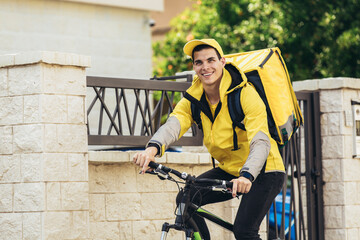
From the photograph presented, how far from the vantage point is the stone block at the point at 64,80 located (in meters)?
6.84

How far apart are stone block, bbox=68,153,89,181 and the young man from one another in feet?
3.94

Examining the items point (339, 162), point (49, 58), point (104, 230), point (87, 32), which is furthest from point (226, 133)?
point (87, 32)

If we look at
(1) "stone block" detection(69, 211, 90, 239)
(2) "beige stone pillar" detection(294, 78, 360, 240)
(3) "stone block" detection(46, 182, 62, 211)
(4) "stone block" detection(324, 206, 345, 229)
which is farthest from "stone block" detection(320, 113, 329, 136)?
(3) "stone block" detection(46, 182, 62, 211)

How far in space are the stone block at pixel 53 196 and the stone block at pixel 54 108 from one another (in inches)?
20.3

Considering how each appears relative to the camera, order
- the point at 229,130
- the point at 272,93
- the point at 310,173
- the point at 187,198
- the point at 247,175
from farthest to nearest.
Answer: the point at 310,173 < the point at 272,93 < the point at 229,130 < the point at 187,198 < the point at 247,175

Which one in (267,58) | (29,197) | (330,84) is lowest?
(29,197)

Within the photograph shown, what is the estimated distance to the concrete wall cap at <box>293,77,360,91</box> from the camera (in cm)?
914

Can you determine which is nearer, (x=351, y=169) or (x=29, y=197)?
(x=29, y=197)

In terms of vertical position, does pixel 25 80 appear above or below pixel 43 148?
above

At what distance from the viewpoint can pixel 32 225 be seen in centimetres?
678

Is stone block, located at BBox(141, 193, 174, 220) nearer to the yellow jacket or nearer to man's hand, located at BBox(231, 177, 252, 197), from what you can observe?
the yellow jacket

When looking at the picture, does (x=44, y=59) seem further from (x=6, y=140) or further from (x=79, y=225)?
(x=79, y=225)

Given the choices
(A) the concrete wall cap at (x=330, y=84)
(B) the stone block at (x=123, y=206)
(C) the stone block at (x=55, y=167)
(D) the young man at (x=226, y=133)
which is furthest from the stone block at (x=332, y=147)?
(C) the stone block at (x=55, y=167)

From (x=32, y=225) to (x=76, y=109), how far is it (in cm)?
101
